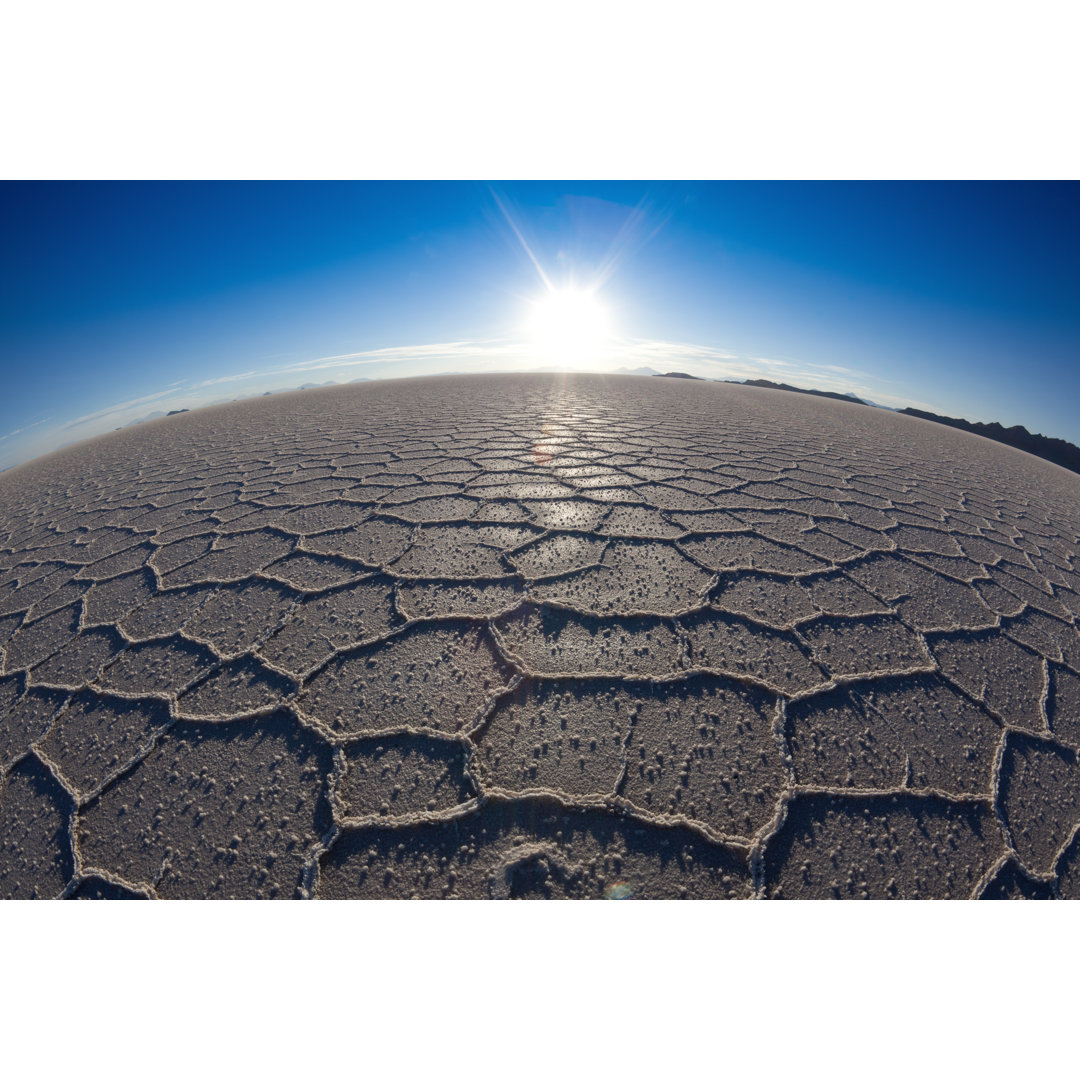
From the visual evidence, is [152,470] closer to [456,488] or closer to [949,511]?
[456,488]

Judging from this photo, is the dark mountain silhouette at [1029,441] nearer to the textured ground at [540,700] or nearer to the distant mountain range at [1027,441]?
the distant mountain range at [1027,441]

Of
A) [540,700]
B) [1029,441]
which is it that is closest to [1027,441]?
[1029,441]

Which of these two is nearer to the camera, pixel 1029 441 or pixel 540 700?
pixel 540 700

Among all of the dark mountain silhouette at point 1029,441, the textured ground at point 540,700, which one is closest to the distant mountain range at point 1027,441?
the dark mountain silhouette at point 1029,441

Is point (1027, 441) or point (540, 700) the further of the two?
point (1027, 441)

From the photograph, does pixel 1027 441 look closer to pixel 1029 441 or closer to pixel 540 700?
pixel 1029 441

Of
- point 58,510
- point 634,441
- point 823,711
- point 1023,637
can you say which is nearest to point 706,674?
point 823,711
